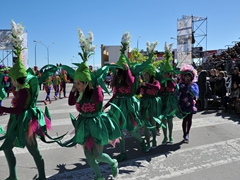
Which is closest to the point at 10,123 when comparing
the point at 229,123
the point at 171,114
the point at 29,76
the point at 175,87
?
the point at 29,76

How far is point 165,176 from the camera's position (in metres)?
3.62

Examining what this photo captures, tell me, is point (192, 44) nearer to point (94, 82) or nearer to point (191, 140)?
point (191, 140)

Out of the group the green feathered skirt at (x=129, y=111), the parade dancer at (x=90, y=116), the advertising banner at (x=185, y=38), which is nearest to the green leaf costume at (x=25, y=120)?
the parade dancer at (x=90, y=116)

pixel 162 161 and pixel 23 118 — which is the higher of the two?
pixel 23 118

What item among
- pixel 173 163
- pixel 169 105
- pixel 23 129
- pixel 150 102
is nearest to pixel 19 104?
pixel 23 129

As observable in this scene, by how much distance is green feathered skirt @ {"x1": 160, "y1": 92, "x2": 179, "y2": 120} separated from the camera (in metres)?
4.98

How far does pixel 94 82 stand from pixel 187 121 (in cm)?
298

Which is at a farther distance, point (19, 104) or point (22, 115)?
point (22, 115)

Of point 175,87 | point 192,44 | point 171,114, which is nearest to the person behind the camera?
point 171,114

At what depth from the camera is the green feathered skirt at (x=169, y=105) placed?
4.98m

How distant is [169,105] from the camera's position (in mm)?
5027

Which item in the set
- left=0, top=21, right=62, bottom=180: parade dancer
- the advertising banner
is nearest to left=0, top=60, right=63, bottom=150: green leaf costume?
left=0, top=21, right=62, bottom=180: parade dancer

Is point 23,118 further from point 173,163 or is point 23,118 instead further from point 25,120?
point 173,163

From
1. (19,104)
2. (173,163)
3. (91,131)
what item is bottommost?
(173,163)
